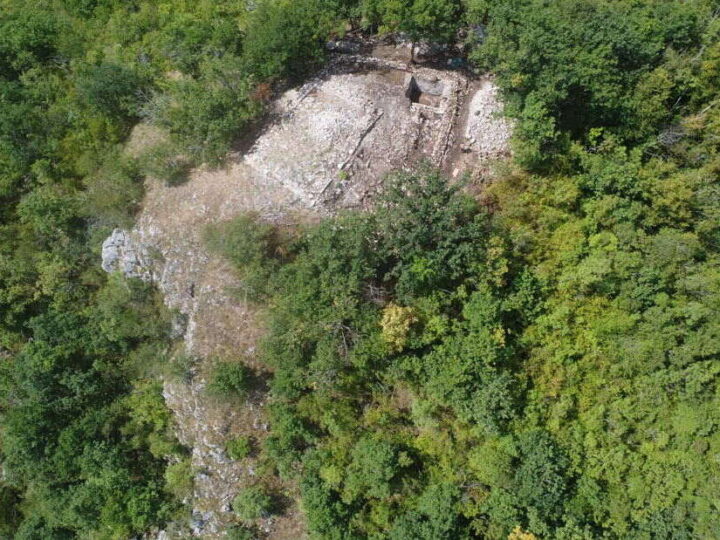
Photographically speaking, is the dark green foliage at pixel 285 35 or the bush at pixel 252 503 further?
the dark green foliage at pixel 285 35

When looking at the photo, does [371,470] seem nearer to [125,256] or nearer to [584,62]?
[125,256]

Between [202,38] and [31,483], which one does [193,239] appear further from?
[31,483]

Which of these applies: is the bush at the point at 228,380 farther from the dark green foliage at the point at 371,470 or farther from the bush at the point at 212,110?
the bush at the point at 212,110

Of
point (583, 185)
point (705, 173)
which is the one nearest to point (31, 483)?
point (583, 185)

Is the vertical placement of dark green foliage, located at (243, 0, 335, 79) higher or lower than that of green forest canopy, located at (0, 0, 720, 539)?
higher

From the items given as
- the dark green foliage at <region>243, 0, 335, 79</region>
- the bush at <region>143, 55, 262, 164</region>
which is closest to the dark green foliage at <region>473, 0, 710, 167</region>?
the dark green foliage at <region>243, 0, 335, 79</region>

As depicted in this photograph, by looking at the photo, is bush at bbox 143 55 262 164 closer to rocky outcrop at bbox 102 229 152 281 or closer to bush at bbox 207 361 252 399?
rocky outcrop at bbox 102 229 152 281

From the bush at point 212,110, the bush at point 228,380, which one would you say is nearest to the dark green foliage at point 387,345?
the bush at point 228,380
